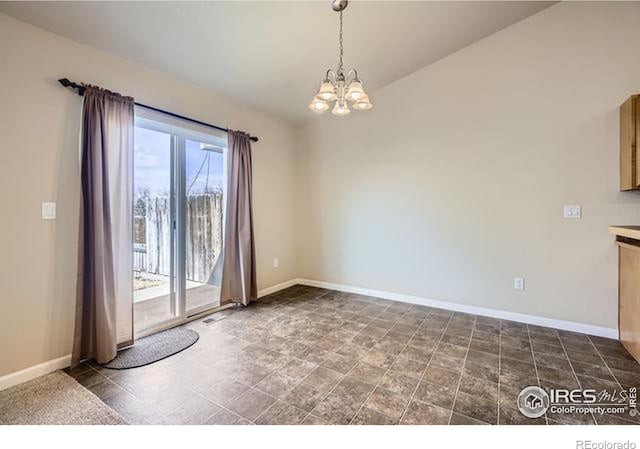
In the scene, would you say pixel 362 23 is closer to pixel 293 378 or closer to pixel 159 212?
pixel 159 212

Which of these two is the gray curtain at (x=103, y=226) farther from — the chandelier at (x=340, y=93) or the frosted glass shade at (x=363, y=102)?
the frosted glass shade at (x=363, y=102)

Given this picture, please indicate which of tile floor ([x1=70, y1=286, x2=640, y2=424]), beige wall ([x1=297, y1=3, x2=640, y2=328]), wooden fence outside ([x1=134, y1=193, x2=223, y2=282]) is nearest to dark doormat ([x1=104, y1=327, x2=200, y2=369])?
tile floor ([x1=70, y1=286, x2=640, y2=424])

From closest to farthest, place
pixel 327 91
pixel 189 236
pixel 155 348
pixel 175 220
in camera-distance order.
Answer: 1. pixel 327 91
2. pixel 155 348
3. pixel 175 220
4. pixel 189 236

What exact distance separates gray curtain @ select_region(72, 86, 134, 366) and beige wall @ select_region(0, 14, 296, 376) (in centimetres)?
11

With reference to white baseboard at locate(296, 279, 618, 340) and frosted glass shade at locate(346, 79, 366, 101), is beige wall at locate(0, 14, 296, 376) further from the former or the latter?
white baseboard at locate(296, 279, 618, 340)

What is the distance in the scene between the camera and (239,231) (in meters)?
3.65

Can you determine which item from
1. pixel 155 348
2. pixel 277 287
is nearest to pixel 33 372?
pixel 155 348

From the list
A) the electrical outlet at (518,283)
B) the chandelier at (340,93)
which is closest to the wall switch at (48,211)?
the chandelier at (340,93)

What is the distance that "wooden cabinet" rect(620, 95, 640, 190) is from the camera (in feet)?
7.75

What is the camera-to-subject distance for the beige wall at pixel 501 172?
107 inches

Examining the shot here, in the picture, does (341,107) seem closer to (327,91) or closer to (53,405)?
(327,91)

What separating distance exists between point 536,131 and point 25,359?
5.02 meters

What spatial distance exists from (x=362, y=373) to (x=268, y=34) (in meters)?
3.14

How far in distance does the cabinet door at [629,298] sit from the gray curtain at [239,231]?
3.80 m
